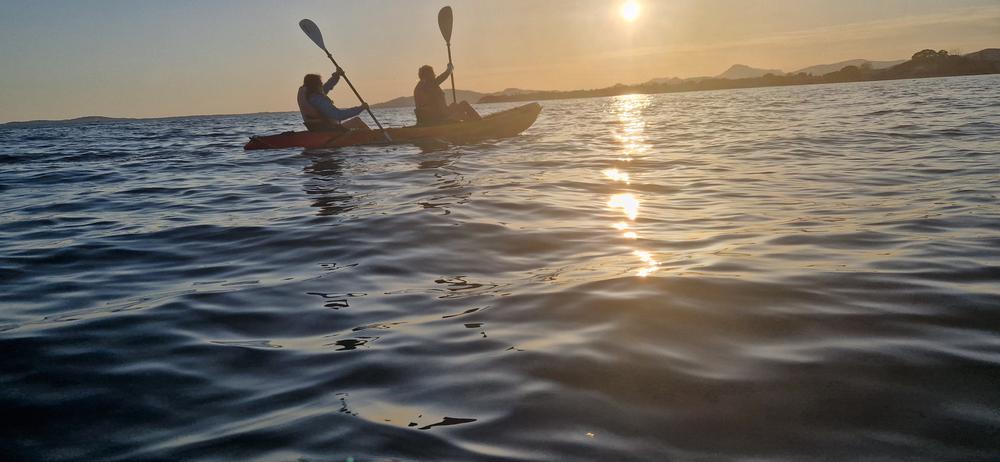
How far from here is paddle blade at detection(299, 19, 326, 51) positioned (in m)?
16.1

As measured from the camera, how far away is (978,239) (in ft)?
14.8

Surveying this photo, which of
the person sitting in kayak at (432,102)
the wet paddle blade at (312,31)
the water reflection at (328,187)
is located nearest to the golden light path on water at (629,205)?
the water reflection at (328,187)

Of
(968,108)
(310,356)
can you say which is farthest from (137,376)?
(968,108)

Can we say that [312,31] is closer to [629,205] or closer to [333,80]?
[333,80]

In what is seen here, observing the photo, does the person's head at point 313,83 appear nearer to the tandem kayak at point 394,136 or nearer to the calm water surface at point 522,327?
the tandem kayak at point 394,136

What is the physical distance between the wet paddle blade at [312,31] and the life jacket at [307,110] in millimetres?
1831

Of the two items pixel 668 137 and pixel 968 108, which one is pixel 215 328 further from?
pixel 968 108

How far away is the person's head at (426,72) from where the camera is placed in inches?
618

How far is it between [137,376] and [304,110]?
13007mm

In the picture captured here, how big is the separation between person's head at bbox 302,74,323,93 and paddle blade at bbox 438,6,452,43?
508cm

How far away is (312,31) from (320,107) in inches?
109

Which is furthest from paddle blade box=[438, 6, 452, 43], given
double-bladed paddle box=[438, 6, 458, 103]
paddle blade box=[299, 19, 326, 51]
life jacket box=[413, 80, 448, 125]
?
paddle blade box=[299, 19, 326, 51]

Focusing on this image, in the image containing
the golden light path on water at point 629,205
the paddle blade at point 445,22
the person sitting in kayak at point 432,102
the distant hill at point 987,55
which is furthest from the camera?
the distant hill at point 987,55

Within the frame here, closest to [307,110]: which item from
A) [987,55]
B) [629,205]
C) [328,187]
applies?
[328,187]
